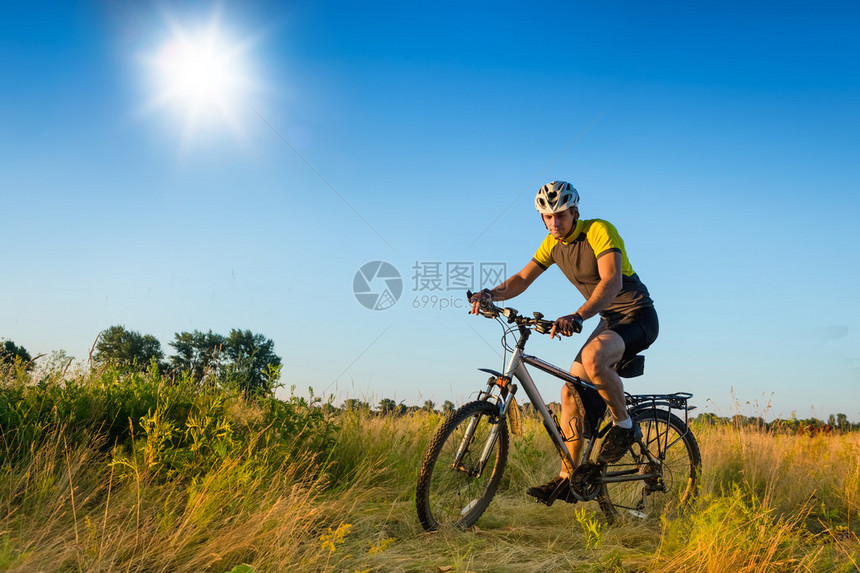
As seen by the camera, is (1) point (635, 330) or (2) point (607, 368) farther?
(1) point (635, 330)

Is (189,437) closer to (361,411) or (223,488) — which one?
(223,488)

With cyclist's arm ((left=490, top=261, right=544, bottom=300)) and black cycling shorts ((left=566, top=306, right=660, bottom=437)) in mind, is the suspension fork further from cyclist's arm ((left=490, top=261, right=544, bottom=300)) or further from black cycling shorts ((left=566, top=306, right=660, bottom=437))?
cyclist's arm ((left=490, top=261, right=544, bottom=300))

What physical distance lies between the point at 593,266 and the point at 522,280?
2.18 feet

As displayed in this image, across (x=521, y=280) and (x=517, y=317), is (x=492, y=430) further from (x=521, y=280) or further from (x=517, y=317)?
(x=521, y=280)

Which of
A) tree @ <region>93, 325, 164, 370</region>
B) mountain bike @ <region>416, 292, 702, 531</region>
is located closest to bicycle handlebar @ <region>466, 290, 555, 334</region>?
mountain bike @ <region>416, 292, 702, 531</region>

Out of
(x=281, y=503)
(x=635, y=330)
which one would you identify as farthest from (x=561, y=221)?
(x=281, y=503)

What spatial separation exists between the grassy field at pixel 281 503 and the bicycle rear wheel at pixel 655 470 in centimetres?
24

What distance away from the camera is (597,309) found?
14.4 ft

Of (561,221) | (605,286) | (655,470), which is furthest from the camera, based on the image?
(655,470)

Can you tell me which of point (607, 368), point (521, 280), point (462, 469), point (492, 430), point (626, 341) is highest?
point (521, 280)

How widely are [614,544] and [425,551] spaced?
4.80 feet

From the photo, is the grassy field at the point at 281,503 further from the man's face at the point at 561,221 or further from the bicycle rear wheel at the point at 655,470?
the man's face at the point at 561,221

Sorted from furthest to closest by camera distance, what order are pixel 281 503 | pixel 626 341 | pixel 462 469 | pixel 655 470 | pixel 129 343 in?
pixel 129 343
pixel 655 470
pixel 626 341
pixel 462 469
pixel 281 503

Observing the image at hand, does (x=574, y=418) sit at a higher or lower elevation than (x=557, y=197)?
lower
